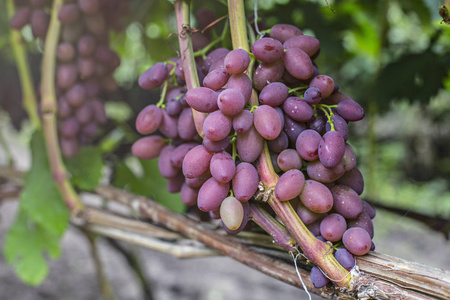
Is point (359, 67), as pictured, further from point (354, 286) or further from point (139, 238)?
point (354, 286)

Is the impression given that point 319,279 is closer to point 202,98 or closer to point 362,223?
point 362,223

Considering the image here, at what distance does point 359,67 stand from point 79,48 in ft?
3.15

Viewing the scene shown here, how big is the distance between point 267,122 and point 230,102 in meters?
0.04

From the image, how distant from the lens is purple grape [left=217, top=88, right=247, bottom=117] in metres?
0.34

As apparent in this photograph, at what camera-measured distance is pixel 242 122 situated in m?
0.36

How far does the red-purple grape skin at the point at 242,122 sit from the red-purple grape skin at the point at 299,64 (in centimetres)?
6

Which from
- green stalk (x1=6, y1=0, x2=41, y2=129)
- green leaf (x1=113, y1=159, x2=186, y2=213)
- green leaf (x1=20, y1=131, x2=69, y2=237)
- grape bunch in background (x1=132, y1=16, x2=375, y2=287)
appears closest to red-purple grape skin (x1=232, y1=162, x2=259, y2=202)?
grape bunch in background (x1=132, y1=16, x2=375, y2=287)

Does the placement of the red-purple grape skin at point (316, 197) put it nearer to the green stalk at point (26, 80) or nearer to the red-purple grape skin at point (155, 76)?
the red-purple grape skin at point (155, 76)

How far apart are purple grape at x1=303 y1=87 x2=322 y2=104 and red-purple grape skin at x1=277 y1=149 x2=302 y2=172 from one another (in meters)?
0.05

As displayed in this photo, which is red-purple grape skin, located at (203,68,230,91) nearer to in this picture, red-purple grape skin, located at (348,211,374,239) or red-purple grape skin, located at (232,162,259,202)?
red-purple grape skin, located at (232,162,259,202)

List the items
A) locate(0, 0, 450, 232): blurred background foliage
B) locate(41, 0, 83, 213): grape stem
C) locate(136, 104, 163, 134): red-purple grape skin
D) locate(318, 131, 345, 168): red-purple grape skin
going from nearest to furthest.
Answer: locate(318, 131, 345, 168): red-purple grape skin, locate(136, 104, 163, 134): red-purple grape skin, locate(41, 0, 83, 213): grape stem, locate(0, 0, 450, 232): blurred background foliage

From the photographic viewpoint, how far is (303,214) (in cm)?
38

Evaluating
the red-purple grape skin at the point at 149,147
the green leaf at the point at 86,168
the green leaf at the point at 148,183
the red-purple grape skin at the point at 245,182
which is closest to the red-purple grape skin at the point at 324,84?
the red-purple grape skin at the point at 245,182

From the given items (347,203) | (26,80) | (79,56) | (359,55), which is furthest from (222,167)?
(359,55)
